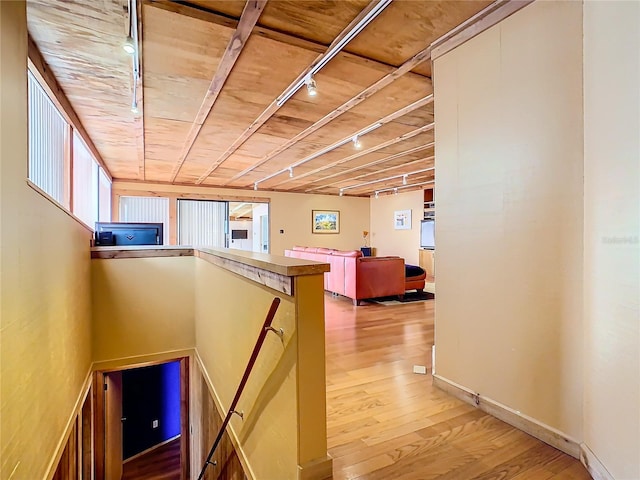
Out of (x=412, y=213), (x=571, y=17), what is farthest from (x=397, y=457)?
(x=412, y=213)

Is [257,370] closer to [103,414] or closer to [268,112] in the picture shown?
[268,112]

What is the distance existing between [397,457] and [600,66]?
6.79 feet

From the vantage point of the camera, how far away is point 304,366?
142 centimetres

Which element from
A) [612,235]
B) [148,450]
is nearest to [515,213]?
[612,235]

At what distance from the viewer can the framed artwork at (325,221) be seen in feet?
31.5

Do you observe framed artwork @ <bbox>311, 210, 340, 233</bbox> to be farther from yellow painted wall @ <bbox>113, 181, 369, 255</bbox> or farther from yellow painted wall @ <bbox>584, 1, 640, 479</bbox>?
yellow painted wall @ <bbox>584, 1, 640, 479</bbox>

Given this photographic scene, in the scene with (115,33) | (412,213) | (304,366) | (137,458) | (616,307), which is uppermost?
(115,33)

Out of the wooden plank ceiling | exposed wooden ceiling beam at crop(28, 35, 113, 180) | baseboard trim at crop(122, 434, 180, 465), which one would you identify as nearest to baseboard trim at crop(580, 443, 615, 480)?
the wooden plank ceiling

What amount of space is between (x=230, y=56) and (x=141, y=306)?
2816 mm

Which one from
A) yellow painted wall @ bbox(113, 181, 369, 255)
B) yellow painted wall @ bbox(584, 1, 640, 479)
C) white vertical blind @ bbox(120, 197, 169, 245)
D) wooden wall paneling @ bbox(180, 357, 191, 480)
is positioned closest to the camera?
yellow painted wall @ bbox(584, 1, 640, 479)

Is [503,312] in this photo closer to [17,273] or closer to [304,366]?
[304,366]

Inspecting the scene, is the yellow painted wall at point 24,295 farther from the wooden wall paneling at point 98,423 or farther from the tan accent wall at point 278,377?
the wooden wall paneling at point 98,423

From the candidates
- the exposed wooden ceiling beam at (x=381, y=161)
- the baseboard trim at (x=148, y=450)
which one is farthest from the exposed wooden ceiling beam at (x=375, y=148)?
the baseboard trim at (x=148, y=450)

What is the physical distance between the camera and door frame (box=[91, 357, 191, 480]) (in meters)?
3.62
